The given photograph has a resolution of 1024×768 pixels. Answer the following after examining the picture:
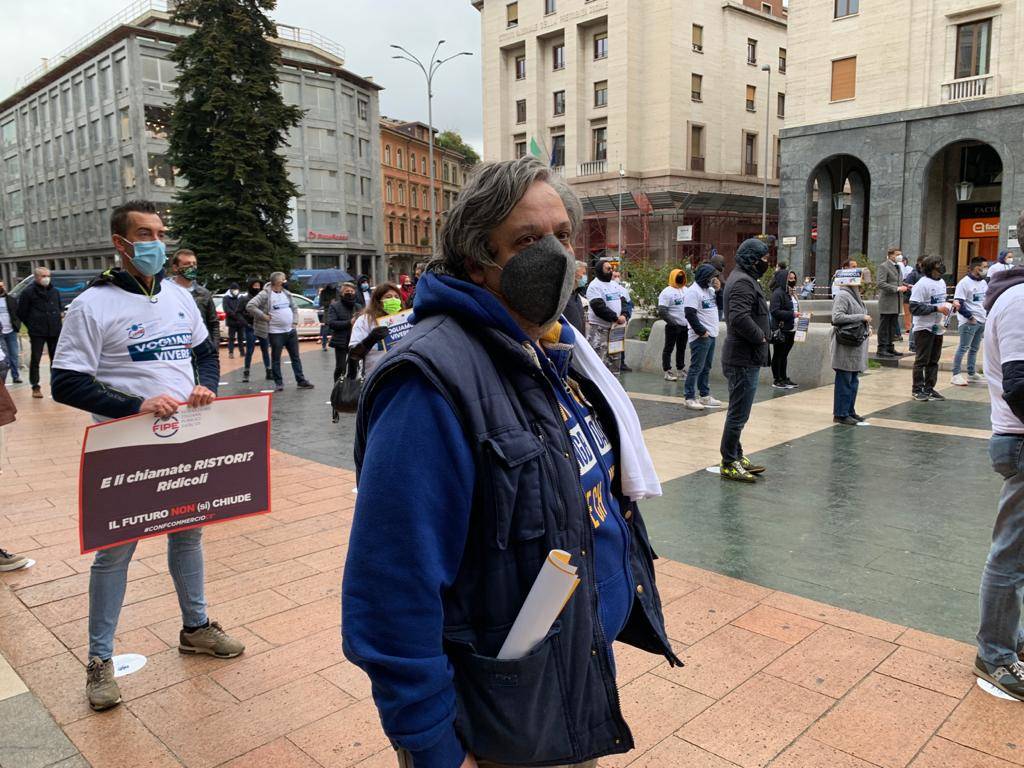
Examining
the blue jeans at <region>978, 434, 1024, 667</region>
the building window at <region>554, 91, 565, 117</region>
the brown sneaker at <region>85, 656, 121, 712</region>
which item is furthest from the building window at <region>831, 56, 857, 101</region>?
the brown sneaker at <region>85, 656, 121, 712</region>

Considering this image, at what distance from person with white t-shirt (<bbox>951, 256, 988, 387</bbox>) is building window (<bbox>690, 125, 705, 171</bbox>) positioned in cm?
3563

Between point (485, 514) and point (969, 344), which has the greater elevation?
point (485, 514)

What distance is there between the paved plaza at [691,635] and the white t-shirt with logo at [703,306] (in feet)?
10.7

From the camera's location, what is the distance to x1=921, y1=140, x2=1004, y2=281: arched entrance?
2933 centimetres

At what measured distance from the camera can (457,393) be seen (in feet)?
4.62

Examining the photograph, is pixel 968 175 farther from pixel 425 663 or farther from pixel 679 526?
pixel 425 663

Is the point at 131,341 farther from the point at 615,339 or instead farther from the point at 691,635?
the point at 615,339

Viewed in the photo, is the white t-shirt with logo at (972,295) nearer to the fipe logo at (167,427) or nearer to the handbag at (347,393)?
the handbag at (347,393)

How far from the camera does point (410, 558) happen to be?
53.5 inches

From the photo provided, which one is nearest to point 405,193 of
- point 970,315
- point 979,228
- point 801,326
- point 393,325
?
point 979,228

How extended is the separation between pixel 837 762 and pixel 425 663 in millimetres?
2050

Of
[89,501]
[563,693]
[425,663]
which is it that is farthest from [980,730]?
[89,501]

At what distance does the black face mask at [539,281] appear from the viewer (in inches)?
60.9

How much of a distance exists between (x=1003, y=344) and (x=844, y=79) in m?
31.4
